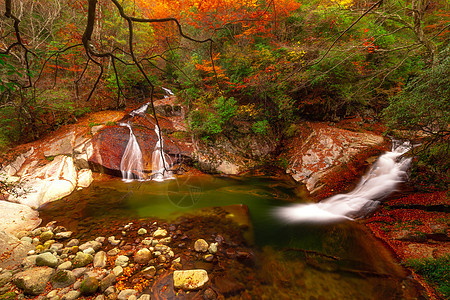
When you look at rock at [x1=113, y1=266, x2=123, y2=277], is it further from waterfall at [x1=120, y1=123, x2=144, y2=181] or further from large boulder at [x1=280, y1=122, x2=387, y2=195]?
large boulder at [x1=280, y1=122, x2=387, y2=195]

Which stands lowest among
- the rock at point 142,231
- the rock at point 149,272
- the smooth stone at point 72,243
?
the smooth stone at point 72,243

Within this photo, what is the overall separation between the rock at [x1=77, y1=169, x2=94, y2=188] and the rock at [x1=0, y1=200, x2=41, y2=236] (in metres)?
1.67

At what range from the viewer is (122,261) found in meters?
3.35

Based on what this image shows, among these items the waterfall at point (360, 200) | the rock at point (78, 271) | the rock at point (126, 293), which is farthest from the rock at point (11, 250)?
the waterfall at point (360, 200)

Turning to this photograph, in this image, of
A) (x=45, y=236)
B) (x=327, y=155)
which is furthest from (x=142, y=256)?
(x=327, y=155)

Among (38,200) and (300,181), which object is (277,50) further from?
(38,200)

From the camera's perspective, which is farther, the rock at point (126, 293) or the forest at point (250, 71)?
the forest at point (250, 71)

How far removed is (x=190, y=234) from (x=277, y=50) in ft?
26.3

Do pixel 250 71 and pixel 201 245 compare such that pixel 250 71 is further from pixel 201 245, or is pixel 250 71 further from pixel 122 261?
pixel 122 261

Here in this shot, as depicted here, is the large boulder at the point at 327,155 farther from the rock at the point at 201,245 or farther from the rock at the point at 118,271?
the rock at the point at 118,271

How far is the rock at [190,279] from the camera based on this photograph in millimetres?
2979

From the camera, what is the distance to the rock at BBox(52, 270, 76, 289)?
9.31 ft

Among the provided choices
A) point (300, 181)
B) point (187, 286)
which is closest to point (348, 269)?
point (187, 286)

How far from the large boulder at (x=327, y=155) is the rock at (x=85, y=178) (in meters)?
8.06
